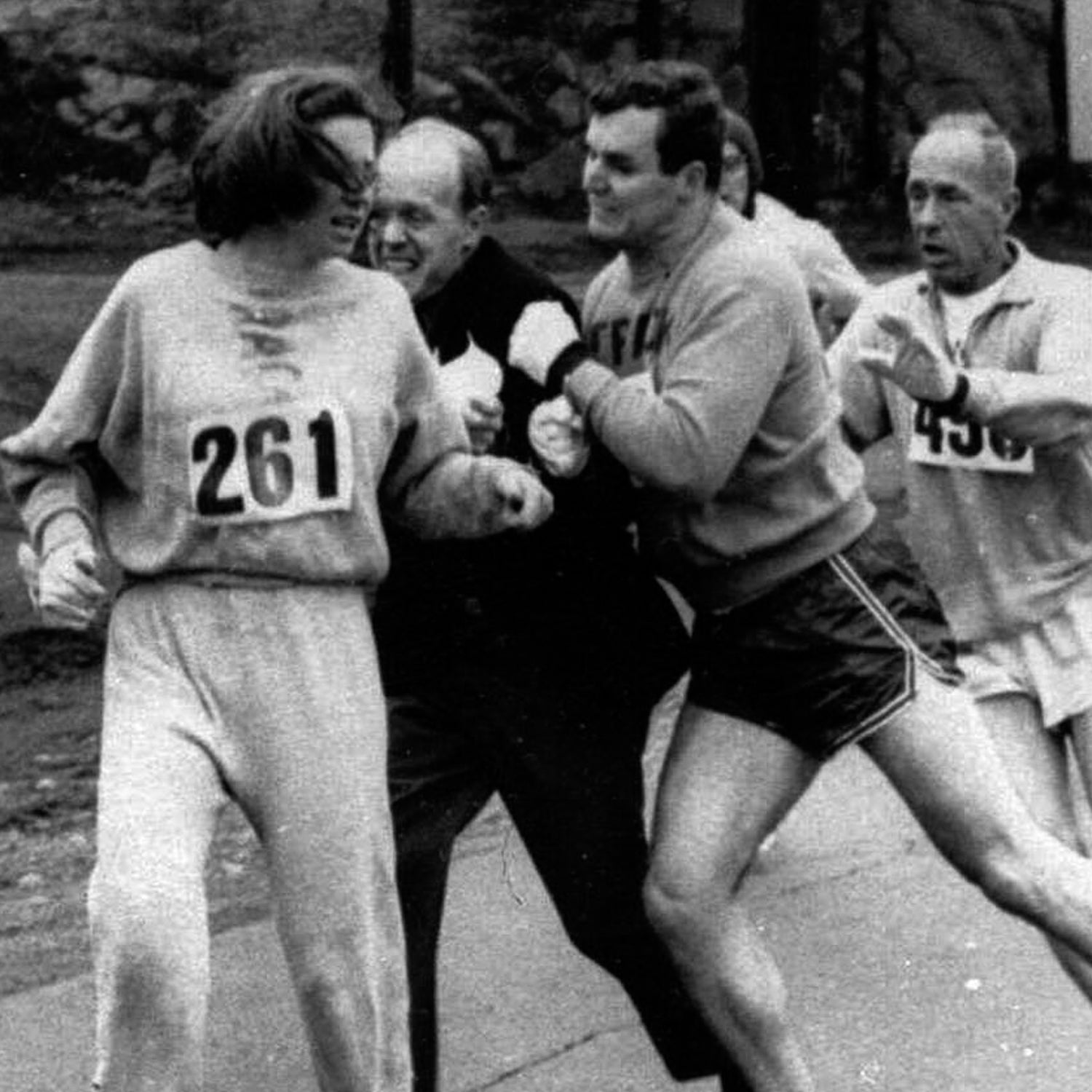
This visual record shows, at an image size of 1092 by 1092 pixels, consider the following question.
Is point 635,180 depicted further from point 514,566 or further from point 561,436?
point 514,566

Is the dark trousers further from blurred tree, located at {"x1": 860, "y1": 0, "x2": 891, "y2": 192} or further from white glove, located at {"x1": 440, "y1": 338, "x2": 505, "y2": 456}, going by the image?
blurred tree, located at {"x1": 860, "y1": 0, "x2": 891, "y2": 192}

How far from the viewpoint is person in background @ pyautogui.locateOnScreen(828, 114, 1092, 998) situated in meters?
5.33

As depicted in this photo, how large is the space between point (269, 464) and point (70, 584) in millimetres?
313

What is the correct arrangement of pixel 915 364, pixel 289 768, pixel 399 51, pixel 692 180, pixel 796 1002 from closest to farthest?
pixel 289 768, pixel 692 180, pixel 915 364, pixel 796 1002, pixel 399 51

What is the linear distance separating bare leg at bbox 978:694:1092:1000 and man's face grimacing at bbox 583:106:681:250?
1172 millimetres

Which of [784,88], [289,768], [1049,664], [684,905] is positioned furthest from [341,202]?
[784,88]

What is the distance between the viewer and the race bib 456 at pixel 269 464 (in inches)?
163

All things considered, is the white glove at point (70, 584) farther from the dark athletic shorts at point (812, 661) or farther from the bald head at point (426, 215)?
the dark athletic shorts at point (812, 661)

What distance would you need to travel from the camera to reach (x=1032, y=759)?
17.6 feet

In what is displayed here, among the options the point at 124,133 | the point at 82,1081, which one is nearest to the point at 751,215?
the point at 82,1081

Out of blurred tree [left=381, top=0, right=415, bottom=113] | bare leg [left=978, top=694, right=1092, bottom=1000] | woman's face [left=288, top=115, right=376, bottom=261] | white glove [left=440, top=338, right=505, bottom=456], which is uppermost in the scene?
woman's face [left=288, top=115, right=376, bottom=261]

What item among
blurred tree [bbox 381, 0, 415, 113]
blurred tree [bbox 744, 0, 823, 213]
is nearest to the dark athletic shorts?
blurred tree [bbox 744, 0, 823, 213]

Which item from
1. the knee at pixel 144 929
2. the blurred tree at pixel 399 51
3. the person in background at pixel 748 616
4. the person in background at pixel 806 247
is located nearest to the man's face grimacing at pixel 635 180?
the person in background at pixel 748 616

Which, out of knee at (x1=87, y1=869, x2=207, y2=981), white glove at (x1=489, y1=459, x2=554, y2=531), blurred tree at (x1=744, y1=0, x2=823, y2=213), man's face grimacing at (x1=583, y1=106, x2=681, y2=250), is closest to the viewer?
knee at (x1=87, y1=869, x2=207, y2=981)
